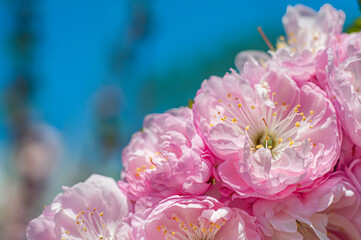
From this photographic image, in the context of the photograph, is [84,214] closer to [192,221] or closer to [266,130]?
[192,221]

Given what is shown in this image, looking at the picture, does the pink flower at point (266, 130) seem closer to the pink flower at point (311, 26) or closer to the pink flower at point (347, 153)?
the pink flower at point (347, 153)

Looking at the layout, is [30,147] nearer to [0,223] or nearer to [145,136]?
[0,223]

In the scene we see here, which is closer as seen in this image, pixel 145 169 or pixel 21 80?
pixel 145 169

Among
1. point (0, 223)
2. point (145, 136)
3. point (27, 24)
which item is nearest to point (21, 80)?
point (27, 24)

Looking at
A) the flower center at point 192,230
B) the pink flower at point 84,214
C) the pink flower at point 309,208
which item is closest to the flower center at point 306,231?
the pink flower at point 309,208

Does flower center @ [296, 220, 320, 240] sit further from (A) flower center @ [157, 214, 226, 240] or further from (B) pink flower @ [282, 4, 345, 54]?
(B) pink flower @ [282, 4, 345, 54]
